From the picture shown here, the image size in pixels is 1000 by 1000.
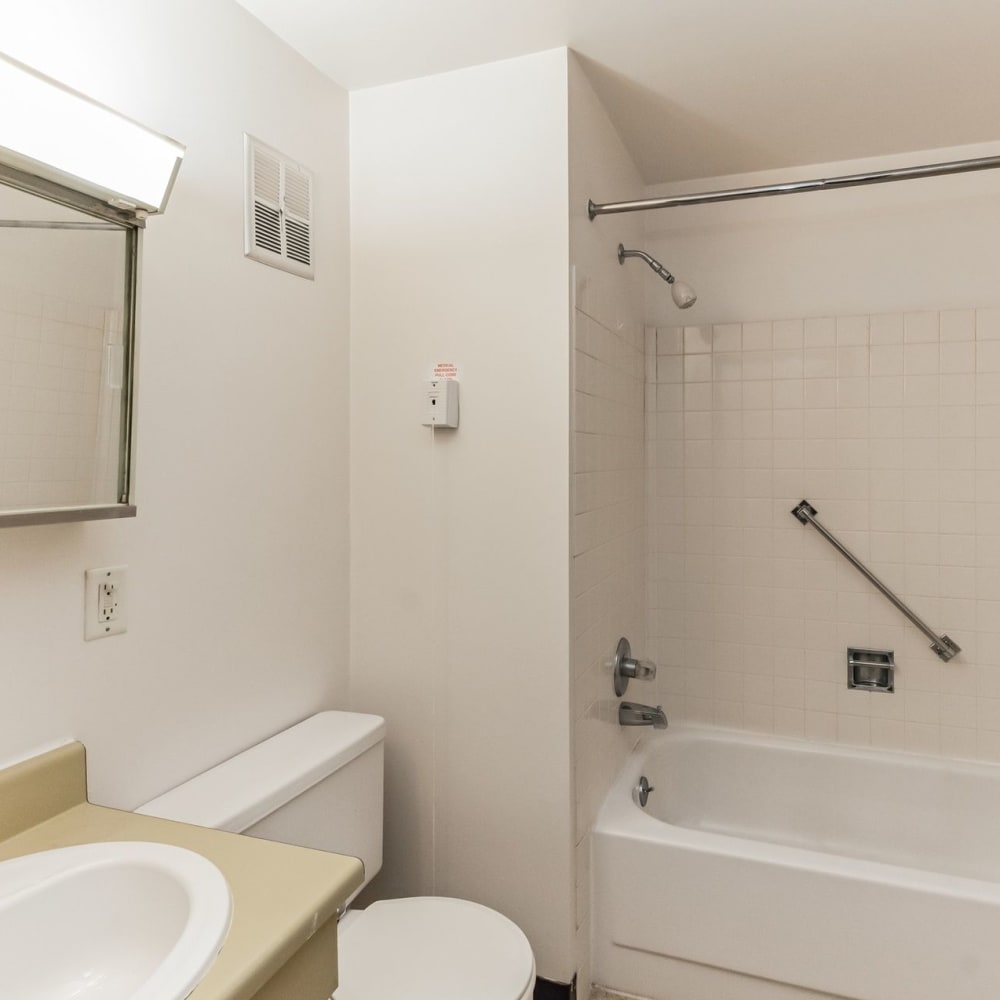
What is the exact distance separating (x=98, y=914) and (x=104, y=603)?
1.59 feet

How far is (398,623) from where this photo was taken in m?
1.97

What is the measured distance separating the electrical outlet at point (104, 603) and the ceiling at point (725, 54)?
121 centimetres

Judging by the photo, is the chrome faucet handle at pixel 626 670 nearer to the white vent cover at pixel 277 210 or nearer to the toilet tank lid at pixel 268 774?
the toilet tank lid at pixel 268 774

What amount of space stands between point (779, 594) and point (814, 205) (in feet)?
4.21

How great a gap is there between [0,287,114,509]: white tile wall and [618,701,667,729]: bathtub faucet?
154 cm

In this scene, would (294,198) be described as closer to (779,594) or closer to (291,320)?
(291,320)

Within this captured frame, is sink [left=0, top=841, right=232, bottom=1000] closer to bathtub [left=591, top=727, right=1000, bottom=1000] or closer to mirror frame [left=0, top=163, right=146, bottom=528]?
mirror frame [left=0, top=163, right=146, bottom=528]

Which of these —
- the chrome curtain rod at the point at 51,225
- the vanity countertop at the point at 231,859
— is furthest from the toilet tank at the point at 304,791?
the chrome curtain rod at the point at 51,225

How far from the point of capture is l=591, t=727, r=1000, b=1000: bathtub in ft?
5.62

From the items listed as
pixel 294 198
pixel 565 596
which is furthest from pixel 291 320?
pixel 565 596

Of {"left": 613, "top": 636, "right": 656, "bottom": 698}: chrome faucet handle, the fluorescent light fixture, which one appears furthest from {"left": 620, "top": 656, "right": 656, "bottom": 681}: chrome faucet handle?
the fluorescent light fixture

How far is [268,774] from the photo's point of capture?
4.83ft

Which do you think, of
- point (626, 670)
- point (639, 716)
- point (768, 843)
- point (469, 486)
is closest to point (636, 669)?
point (626, 670)

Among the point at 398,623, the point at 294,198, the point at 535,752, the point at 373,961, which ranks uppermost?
the point at 294,198
